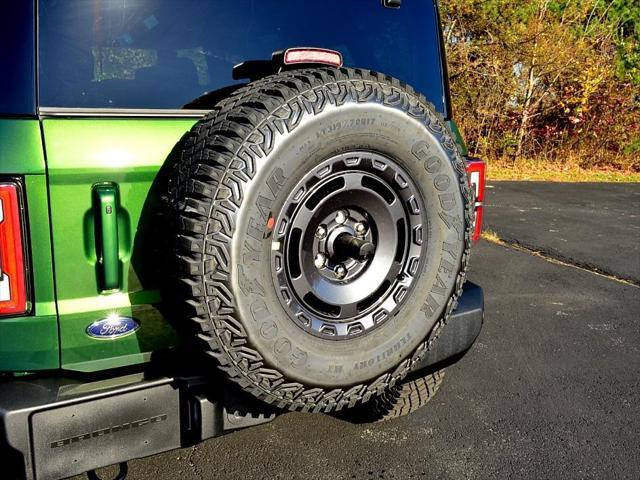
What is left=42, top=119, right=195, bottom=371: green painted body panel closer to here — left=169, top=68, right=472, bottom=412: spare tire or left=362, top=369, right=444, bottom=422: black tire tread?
left=169, top=68, right=472, bottom=412: spare tire

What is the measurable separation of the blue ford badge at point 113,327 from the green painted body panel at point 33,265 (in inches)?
4.3

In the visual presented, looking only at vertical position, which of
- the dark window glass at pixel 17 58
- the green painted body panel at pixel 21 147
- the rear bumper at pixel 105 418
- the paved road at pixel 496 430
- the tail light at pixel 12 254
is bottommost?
the paved road at pixel 496 430

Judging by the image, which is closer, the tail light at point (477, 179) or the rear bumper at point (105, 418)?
the rear bumper at point (105, 418)

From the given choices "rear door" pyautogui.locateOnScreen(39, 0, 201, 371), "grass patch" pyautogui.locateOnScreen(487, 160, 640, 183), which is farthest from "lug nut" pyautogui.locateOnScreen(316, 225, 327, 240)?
"grass patch" pyautogui.locateOnScreen(487, 160, 640, 183)

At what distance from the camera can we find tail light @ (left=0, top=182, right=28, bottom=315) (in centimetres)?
155

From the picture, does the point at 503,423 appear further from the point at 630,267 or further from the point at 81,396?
the point at 630,267

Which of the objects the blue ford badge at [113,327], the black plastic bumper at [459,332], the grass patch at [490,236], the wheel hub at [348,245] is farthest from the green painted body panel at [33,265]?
A: the grass patch at [490,236]

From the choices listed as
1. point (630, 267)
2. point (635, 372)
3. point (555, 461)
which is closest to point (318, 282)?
point (555, 461)

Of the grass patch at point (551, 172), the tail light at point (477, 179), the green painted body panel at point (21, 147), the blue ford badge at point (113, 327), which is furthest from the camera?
the grass patch at point (551, 172)

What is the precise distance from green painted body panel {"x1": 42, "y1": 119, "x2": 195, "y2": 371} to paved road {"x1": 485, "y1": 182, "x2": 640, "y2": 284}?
4885mm

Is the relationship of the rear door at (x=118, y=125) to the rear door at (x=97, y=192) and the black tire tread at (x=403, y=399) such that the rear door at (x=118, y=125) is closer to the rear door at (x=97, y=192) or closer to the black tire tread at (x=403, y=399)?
the rear door at (x=97, y=192)

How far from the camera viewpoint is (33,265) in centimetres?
164

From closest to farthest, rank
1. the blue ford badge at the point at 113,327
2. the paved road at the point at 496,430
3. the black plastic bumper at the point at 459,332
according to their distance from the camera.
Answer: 1. the blue ford badge at the point at 113,327
2. the black plastic bumper at the point at 459,332
3. the paved road at the point at 496,430

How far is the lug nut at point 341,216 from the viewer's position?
192cm
